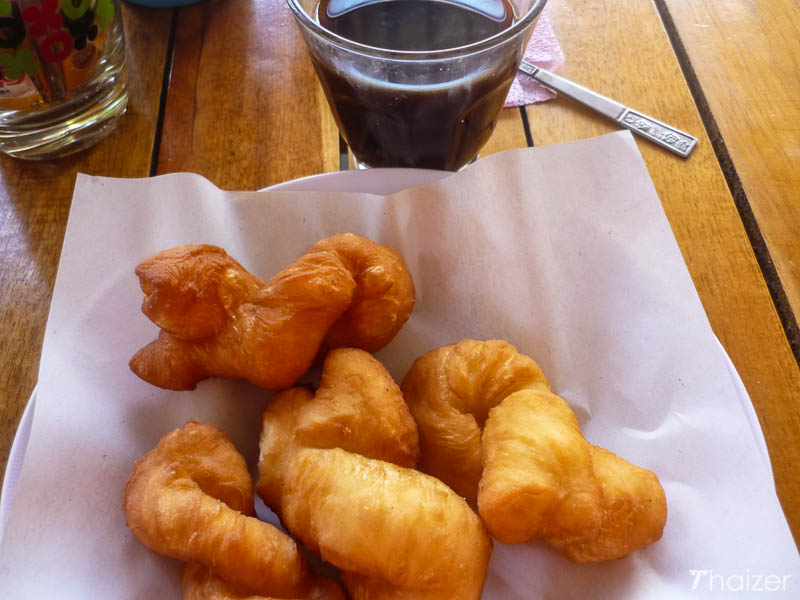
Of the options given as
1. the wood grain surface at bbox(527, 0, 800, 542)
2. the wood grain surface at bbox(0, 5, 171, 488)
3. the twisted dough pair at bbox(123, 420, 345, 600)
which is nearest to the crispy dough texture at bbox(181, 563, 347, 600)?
the twisted dough pair at bbox(123, 420, 345, 600)

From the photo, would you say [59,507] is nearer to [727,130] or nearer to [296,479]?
[296,479]

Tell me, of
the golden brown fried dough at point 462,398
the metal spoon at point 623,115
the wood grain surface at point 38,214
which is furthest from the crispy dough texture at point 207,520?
the metal spoon at point 623,115

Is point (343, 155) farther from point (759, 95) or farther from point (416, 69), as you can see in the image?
point (759, 95)

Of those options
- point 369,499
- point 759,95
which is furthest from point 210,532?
point 759,95

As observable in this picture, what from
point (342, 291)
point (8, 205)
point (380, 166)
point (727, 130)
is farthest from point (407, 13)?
point (8, 205)

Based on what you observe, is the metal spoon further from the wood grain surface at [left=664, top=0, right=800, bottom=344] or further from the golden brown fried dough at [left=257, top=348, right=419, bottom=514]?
the golden brown fried dough at [left=257, top=348, right=419, bottom=514]
